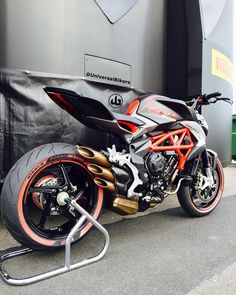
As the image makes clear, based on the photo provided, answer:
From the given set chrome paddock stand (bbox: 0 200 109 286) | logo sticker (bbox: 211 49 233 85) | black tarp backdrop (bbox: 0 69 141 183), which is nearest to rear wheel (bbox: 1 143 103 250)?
chrome paddock stand (bbox: 0 200 109 286)

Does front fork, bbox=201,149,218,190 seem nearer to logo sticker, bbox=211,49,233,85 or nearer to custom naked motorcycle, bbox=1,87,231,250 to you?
custom naked motorcycle, bbox=1,87,231,250

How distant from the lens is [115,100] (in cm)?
294

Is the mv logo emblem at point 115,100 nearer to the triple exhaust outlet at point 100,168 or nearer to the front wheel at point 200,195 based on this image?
the triple exhaust outlet at point 100,168

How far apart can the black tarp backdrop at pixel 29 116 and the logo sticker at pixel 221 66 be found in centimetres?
208

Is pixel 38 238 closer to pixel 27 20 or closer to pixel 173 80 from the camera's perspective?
pixel 27 20

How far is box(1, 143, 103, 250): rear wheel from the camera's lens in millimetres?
1792

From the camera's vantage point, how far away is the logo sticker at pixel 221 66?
12.7 feet

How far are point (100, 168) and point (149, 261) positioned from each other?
0.73 metres

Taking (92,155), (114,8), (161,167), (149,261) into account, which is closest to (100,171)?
(92,155)

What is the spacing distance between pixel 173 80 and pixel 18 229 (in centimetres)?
288

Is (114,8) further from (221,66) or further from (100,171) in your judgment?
(221,66)

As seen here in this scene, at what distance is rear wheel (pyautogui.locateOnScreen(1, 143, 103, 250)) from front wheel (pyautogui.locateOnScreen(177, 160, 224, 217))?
3.44 feet

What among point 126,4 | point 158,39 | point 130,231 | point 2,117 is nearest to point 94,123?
point 2,117

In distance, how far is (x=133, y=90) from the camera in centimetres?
310
